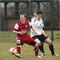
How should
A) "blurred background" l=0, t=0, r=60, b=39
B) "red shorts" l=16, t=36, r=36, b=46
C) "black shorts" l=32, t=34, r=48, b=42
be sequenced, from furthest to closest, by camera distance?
"blurred background" l=0, t=0, r=60, b=39, "black shorts" l=32, t=34, r=48, b=42, "red shorts" l=16, t=36, r=36, b=46

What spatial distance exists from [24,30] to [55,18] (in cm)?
793

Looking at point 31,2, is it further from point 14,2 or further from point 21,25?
point 21,25

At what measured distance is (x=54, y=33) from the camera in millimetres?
15172

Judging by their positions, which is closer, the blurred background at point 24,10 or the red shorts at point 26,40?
the red shorts at point 26,40

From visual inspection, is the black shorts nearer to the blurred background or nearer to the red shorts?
the red shorts

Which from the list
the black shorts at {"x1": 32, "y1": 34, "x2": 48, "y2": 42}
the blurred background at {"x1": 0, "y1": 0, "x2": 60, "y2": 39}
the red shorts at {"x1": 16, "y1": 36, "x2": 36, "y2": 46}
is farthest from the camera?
the blurred background at {"x1": 0, "y1": 0, "x2": 60, "y2": 39}

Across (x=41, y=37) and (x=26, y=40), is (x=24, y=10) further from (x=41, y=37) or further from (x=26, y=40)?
(x=26, y=40)

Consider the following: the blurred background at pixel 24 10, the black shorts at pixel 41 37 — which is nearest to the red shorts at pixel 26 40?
the black shorts at pixel 41 37

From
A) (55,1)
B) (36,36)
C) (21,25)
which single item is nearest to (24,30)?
(21,25)

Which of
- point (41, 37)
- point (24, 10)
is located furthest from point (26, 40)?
point (24, 10)

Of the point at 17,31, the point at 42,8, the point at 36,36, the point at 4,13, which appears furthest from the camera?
the point at 4,13

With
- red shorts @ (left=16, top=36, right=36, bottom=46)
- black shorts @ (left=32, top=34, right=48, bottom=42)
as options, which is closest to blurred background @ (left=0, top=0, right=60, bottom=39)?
black shorts @ (left=32, top=34, right=48, bottom=42)

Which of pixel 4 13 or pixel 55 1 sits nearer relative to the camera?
pixel 55 1

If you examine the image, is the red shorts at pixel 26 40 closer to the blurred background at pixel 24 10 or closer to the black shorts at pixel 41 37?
the black shorts at pixel 41 37
